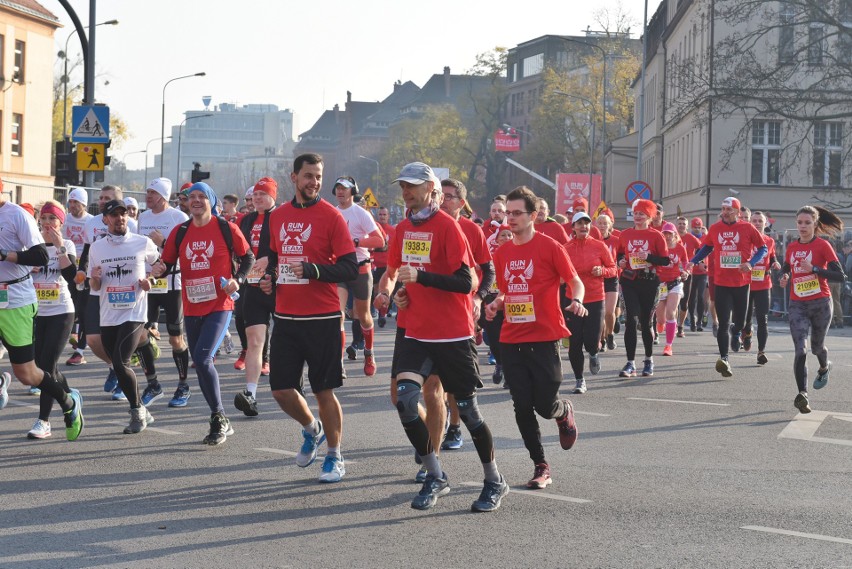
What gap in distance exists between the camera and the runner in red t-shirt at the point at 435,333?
7598 millimetres

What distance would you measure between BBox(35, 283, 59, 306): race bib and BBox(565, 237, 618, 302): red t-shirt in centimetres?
583

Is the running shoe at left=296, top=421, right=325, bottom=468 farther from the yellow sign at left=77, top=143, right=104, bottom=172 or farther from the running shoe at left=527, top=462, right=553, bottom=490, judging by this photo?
the yellow sign at left=77, top=143, right=104, bottom=172

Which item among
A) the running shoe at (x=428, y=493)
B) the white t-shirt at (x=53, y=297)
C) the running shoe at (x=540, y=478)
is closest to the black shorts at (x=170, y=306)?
the white t-shirt at (x=53, y=297)

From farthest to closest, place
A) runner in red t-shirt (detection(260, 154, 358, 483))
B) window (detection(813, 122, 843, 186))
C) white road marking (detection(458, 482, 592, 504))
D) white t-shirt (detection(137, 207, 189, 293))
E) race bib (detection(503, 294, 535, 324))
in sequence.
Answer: window (detection(813, 122, 843, 186)) → white t-shirt (detection(137, 207, 189, 293)) → race bib (detection(503, 294, 535, 324)) → runner in red t-shirt (detection(260, 154, 358, 483)) → white road marking (detection(458, 482, 592, 504))

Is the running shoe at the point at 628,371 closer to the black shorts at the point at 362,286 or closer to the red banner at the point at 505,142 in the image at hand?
the black shorts at the point at 362,286

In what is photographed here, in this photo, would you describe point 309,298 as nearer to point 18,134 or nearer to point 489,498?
point 489,498

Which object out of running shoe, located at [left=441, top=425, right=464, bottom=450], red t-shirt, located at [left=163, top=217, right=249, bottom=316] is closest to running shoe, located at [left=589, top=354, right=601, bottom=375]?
running shoe, located at [left=441, top=425, right=464, bottom=450]

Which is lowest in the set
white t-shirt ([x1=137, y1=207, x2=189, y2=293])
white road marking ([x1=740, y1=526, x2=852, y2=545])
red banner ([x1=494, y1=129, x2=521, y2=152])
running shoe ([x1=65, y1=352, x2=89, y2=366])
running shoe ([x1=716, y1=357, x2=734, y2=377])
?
running shoe ([x1=65, y1=352, x2=89, y2=366])

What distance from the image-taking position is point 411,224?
793 centimetres

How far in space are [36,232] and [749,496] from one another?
524 centimetres

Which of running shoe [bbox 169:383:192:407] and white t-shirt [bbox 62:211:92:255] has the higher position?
white t-shirt [bbox 62:211:92:255]

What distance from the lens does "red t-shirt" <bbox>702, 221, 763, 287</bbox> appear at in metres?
16.1

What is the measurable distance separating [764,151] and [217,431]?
43451 mm

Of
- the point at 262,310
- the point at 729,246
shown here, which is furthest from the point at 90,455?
the point at 729,246
